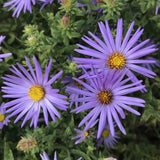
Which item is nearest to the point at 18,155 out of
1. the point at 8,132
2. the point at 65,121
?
the point at 8,132

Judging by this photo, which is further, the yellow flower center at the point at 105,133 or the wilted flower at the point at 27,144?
the yellow flower center at the point at 105,133

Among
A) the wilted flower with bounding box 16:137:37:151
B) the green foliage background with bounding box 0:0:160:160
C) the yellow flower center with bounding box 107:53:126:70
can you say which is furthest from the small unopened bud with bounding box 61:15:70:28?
the wilted flower with bounding box 16:137:37:151

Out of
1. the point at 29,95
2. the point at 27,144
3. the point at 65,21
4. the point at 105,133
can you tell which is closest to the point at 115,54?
the point at 65,21

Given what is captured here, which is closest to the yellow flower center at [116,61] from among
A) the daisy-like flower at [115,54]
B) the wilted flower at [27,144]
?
the daisy-like flower at [115,54]

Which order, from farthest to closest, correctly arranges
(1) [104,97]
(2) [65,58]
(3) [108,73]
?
(2) [65,58]
(1) [104,97]
(3) [108,73]

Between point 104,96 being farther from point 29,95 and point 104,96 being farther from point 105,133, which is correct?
point 105,133

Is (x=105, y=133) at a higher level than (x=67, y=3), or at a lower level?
lower

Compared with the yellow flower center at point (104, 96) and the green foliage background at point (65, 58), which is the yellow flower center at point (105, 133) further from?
the yellow flower center at point (104, 96)
